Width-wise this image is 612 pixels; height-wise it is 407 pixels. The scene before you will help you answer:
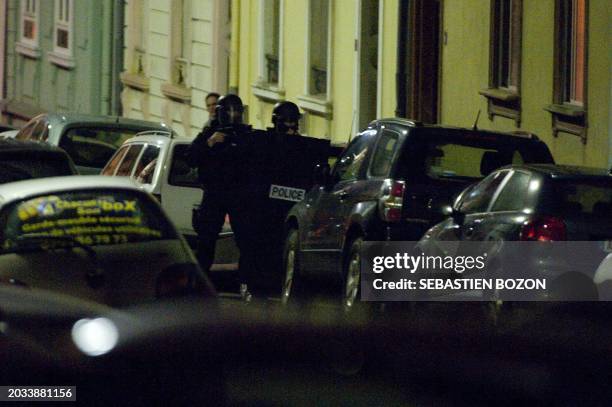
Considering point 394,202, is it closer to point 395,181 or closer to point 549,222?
point 395,181

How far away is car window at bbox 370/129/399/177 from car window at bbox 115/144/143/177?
571 centimetres

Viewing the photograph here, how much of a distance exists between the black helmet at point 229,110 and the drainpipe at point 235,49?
14.4 metres

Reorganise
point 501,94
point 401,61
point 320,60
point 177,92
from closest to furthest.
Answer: point 501,94 → point 401,61 → point 320,60 → point 177,92

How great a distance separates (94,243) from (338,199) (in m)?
5.48

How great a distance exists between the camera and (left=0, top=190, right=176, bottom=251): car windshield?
32.0 feet

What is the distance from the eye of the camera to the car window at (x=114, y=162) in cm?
2022

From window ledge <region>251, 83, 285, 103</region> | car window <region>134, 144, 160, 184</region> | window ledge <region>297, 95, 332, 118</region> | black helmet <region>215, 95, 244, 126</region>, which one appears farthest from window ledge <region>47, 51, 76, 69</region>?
black helmet <region>215, 95, 244, 126</region>

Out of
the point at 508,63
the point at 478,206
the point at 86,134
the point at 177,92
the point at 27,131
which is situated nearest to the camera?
the point at 478,206

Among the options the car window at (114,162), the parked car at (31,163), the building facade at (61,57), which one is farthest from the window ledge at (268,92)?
the parked car at (31,163)

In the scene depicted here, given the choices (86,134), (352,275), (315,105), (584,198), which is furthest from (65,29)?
(584,198)

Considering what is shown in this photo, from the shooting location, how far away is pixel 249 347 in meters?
9.20

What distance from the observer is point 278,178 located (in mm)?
16500

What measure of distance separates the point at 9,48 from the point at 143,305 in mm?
34912

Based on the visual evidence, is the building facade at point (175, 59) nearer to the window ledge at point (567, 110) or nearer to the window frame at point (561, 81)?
the window frame at point (561, 81)
